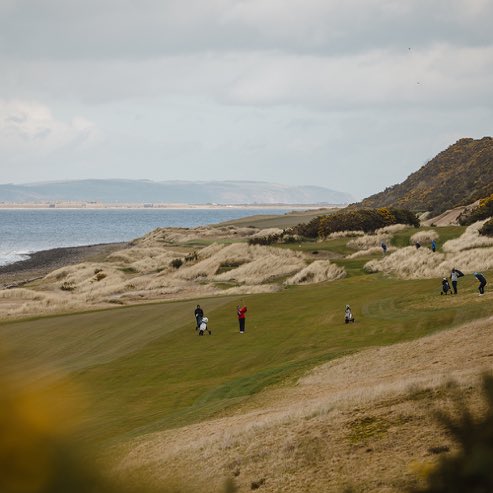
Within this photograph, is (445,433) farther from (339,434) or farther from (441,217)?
(441,217)

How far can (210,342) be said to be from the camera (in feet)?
106

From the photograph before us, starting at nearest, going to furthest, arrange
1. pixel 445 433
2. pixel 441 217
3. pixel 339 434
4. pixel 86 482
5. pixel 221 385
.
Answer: pixel 86 482 < pixel 445 433 < pixel 339 434 < pixel 221 385 < pixel 441 217

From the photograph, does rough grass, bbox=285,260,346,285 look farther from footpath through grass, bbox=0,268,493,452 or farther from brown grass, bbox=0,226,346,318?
footpath through grass, bbox=0,268,493,452

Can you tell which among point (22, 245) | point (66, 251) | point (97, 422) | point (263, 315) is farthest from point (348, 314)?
point (22, 245)

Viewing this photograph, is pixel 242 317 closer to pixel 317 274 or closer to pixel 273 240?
pixel 317 274

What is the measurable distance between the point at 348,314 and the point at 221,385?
9331mm

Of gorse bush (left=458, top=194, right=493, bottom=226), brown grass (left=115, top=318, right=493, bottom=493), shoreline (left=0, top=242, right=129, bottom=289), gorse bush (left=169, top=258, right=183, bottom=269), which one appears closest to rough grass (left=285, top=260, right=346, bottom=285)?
gorse bush (left=169, top=258, right=183, bottom=269)

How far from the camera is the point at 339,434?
13.6 meters

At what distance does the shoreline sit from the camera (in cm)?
9000

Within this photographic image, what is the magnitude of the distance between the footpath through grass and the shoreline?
4371 centimetres

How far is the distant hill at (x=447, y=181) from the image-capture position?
12326 centimetres

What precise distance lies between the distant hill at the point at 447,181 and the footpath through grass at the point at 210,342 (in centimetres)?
7306

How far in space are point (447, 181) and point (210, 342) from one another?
111 m

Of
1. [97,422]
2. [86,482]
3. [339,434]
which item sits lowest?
[97,422]
